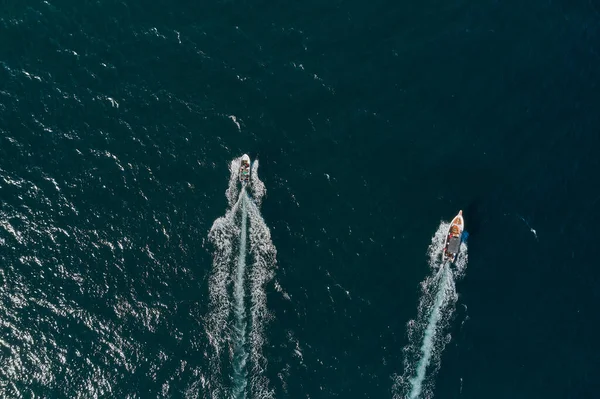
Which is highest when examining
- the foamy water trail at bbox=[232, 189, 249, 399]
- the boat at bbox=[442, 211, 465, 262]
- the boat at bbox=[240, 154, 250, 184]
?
the boat at bbox=[240, 154, 250, 184]

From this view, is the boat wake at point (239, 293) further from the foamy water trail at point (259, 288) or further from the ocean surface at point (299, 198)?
the ocean surface at point (299, 198)

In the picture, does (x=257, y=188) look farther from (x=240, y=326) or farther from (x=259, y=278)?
(x=240, y=326)

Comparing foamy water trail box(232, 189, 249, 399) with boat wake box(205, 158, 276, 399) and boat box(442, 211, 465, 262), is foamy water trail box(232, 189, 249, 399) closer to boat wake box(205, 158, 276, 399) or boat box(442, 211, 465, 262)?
boat wake box(205, 158, 276, 399)

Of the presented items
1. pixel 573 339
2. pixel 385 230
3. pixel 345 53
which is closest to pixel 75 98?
pixel 345 53

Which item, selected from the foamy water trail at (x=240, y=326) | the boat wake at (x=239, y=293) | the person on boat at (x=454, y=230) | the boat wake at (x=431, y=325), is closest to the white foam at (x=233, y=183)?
the boat wake at (x=239, y=293)

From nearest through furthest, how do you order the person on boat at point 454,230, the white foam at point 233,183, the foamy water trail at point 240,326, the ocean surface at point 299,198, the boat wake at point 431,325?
1. the foamy water trail at point 240,326
2. the boat wake at point 431,325
3. the ocean surface at point 299,198
4. the person on boat at point 454,230
5. the white foam at point 233,183

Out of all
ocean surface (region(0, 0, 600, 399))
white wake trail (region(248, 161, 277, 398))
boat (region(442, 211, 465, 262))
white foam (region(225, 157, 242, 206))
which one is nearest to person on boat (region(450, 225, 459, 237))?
boat (region(442, 211, 465, 262))
